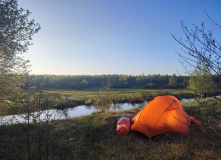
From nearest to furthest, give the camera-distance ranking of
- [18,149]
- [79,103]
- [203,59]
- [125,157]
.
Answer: [203,59], [125,157], [18,149], [79,103]

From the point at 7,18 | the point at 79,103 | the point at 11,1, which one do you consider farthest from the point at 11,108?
the point at 79,103

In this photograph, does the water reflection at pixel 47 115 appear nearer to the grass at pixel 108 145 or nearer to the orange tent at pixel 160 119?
the grass at pixel 108 145

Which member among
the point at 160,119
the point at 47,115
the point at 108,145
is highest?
the point at 47,115

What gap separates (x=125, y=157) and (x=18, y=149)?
4372 mm

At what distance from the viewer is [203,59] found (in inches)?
102

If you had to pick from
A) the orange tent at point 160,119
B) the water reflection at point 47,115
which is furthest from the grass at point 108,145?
the water reflection at point 47,115

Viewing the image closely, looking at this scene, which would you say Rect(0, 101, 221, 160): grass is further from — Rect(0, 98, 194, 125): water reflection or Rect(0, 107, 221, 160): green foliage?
Rect(0, 98, 194, 125): water reflection

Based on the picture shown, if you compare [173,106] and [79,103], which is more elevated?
[173,106]

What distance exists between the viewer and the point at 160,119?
643cm

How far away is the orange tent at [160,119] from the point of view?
629 centimetres

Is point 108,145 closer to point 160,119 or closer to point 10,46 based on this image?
point 160,119

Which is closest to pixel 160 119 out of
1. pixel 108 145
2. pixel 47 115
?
pixel 108 145

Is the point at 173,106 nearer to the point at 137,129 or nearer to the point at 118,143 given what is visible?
the point at 137,129

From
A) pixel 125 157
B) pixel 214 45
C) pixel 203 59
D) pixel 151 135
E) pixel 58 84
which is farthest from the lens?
pixel 58 84
